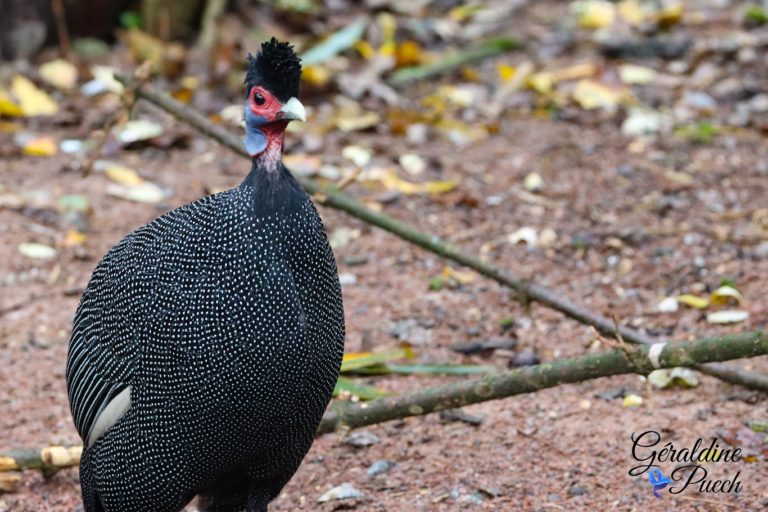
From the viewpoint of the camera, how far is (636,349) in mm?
3320

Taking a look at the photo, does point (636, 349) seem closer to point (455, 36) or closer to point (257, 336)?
point (257, 336)

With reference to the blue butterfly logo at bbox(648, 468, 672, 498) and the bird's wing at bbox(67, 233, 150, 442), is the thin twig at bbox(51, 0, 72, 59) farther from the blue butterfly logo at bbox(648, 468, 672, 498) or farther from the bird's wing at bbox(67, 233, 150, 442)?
the blue butterfly logo at bbox(648, 468, 672, 498)

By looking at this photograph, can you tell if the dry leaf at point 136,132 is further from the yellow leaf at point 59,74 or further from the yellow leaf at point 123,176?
the yellow leaf at point 59,74

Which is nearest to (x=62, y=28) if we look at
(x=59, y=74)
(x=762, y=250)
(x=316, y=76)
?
(x=59, y=74)

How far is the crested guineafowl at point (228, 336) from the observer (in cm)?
298

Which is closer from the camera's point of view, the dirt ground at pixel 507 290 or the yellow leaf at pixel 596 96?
the dirt ground at pixel 507 290

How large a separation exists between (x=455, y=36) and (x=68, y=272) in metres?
4.09

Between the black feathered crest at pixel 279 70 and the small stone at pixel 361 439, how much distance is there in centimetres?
160

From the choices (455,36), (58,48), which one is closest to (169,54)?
(58,48)

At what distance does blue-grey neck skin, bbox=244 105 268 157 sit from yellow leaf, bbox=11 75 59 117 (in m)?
4.31

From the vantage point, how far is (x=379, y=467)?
398cm

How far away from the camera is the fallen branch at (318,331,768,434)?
3.21 metres

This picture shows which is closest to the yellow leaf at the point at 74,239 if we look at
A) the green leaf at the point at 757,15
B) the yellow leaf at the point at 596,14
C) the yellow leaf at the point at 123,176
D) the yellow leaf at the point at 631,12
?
the yellow leaf at the point at 123,176

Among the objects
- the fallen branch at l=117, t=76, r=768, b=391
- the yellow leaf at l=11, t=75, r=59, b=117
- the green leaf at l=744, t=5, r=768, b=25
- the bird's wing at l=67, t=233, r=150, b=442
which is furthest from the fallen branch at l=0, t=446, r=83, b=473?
the green leaf at l=744, t=5, r=768, b=25
